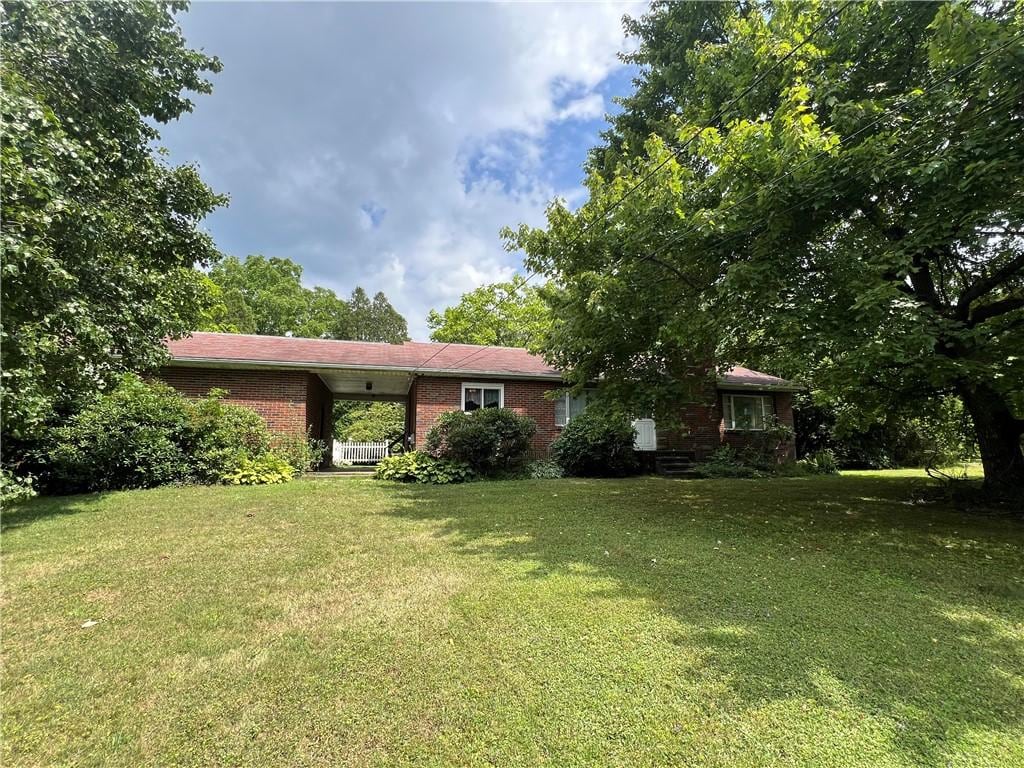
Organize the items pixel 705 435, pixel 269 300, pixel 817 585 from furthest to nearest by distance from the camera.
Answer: pixel 269 300 → pixel 705 435 → pixel 817 585

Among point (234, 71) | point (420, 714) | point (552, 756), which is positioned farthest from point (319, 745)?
point (234, 71)

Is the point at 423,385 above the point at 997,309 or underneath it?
underneath

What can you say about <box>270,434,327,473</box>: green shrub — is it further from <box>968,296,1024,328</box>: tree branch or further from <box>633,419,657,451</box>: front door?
<box>968,296,1024,328</box>: tree branch

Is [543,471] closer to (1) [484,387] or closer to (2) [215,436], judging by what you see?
(1) [484,387]

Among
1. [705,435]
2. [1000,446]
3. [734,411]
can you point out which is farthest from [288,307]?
[1000,446]

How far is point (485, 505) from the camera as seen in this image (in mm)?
8500

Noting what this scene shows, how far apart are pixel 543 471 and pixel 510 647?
999cm

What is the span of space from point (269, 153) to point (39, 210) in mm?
8707

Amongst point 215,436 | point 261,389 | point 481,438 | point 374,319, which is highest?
point 374,319

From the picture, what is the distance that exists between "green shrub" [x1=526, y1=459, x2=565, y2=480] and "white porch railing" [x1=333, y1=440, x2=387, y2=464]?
7.28 meters

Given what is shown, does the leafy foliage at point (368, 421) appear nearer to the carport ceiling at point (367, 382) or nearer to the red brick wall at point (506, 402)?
the carport ceiling at point (367, 382)

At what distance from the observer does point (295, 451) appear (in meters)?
12.4

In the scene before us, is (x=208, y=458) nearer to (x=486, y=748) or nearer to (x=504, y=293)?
(x=486, y=748)

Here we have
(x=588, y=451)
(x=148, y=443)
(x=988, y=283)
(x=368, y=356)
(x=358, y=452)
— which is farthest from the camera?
(x=358, y=452)
